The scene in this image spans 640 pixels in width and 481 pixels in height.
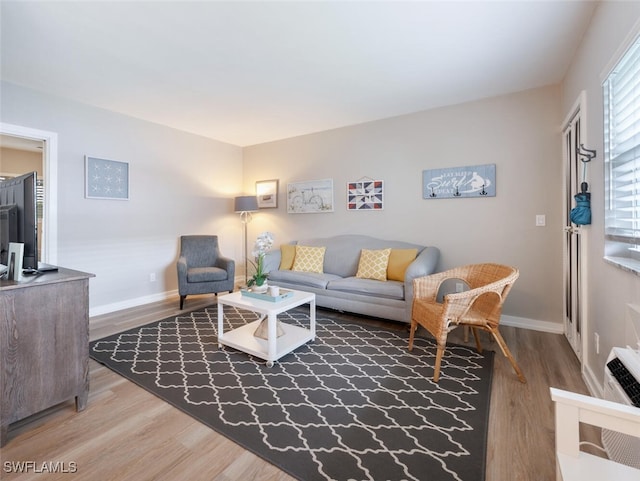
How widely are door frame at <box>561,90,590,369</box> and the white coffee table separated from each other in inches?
78.6

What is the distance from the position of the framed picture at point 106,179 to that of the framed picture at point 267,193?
189cm

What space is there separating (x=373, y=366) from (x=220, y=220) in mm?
3532

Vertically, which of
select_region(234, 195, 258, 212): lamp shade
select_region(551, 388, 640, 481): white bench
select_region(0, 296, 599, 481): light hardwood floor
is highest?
select_region(234, 195, 258, 212): lamp shade

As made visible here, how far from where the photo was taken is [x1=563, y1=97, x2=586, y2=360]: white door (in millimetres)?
2264

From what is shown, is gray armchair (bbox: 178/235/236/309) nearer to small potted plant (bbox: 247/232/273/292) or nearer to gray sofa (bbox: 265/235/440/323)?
gray sofa (bbox: 265/235/440/323)

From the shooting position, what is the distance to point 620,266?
146cm

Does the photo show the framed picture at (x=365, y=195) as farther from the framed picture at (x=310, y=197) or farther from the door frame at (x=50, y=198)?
the door frame at (x=50, y=198)

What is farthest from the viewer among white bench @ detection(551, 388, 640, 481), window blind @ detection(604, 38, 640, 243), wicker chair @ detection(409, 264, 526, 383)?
wicker chair @ detection(409, 264, 526, 383)

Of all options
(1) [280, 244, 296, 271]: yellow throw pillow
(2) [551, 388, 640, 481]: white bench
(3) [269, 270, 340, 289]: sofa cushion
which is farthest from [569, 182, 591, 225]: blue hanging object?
(1) [280, 244, 296, 271]: yellow throw pillow

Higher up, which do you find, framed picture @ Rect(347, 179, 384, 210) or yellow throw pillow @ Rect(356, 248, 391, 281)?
framed picture @ Rect(347, 179, 384, 210)

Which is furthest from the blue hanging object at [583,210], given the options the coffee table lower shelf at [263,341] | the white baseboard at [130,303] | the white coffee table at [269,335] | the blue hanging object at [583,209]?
the white baseboard at [130,303]

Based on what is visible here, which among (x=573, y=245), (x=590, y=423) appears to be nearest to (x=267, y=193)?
(x=573, y=245)

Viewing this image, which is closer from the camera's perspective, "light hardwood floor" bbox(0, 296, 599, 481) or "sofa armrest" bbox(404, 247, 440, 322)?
"light hardwood floor" bbox(0, 296, 599, 481)

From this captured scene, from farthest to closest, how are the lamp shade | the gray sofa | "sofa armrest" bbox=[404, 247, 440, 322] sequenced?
the lamp shade
the gray sofa
"sofa armrest" bbox=[404, 247, 440, 322]
